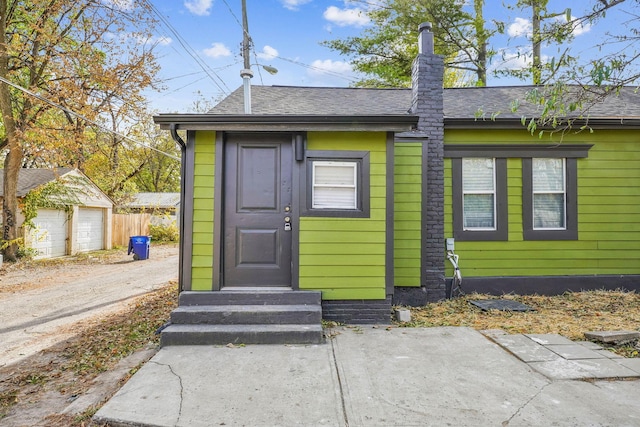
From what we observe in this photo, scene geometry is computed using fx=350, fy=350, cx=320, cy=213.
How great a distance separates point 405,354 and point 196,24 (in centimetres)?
1126

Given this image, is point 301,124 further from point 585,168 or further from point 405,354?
point 585,168

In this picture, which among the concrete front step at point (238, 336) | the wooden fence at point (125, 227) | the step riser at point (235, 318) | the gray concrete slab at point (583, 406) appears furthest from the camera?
the wooden fence at point (125, 227)

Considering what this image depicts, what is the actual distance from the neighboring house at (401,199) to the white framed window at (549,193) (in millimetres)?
20

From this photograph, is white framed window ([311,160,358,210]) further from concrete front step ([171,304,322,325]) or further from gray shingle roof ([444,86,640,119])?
gray shingle roof ([444,86,640,119])

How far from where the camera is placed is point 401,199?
200 inches

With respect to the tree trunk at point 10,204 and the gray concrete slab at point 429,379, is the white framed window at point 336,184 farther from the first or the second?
the tree trunk at point 10,204

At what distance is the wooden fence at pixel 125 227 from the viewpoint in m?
16.1

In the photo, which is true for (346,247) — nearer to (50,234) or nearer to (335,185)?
(335,185)

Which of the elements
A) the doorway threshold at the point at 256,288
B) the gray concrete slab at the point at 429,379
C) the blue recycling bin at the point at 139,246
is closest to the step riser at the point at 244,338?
the gray concrete slab at the point at 429,379

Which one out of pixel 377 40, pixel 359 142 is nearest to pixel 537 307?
pixel 359 142

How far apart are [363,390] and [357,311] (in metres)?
1.61

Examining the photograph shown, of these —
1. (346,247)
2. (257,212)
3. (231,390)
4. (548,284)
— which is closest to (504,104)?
(548,284)

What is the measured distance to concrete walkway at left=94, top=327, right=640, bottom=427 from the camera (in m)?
2.29

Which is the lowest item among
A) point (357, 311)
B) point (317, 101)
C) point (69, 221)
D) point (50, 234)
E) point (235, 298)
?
point (357, 311)
